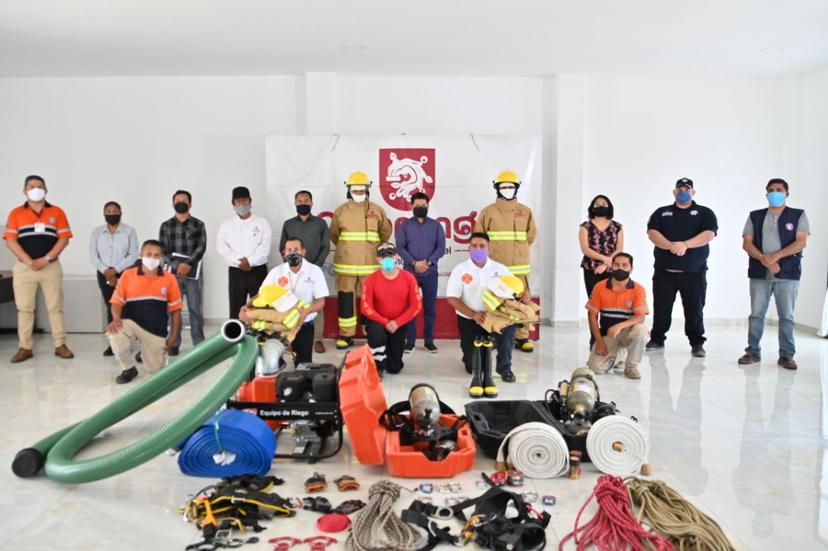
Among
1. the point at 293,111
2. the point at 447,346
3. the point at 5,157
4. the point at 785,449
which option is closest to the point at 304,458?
the point at 785,449

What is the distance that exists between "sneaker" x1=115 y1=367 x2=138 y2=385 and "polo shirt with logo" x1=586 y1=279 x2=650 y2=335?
376cm

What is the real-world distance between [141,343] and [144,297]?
14.8 inches

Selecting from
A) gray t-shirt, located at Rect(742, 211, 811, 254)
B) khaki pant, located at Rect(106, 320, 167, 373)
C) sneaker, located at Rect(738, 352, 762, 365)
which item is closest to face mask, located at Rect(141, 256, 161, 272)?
khaki pant, located at Rect(106, 320, 167, 373)

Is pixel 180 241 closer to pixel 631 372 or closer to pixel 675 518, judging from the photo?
pixel 631 372

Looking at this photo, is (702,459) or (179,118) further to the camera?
(179,118)

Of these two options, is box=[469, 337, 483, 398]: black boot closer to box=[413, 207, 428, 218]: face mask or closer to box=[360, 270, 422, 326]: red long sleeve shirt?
box=[360, 270, 422, 326]: red long sleeve shirt

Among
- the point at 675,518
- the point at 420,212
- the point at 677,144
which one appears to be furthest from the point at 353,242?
the point at 675,518

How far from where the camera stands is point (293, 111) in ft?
24.2

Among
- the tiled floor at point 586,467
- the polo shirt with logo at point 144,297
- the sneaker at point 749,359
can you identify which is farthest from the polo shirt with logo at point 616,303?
the polo shirt with logo at point 144,297

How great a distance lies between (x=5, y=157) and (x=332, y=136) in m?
3.86

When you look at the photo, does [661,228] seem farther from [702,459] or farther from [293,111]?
[293,111]

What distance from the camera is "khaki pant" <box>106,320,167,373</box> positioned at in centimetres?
505

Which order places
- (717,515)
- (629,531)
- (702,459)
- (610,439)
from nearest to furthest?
(629,531), (717,515), (610,439), (702,459)

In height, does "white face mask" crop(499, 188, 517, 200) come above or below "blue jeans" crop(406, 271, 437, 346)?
above
